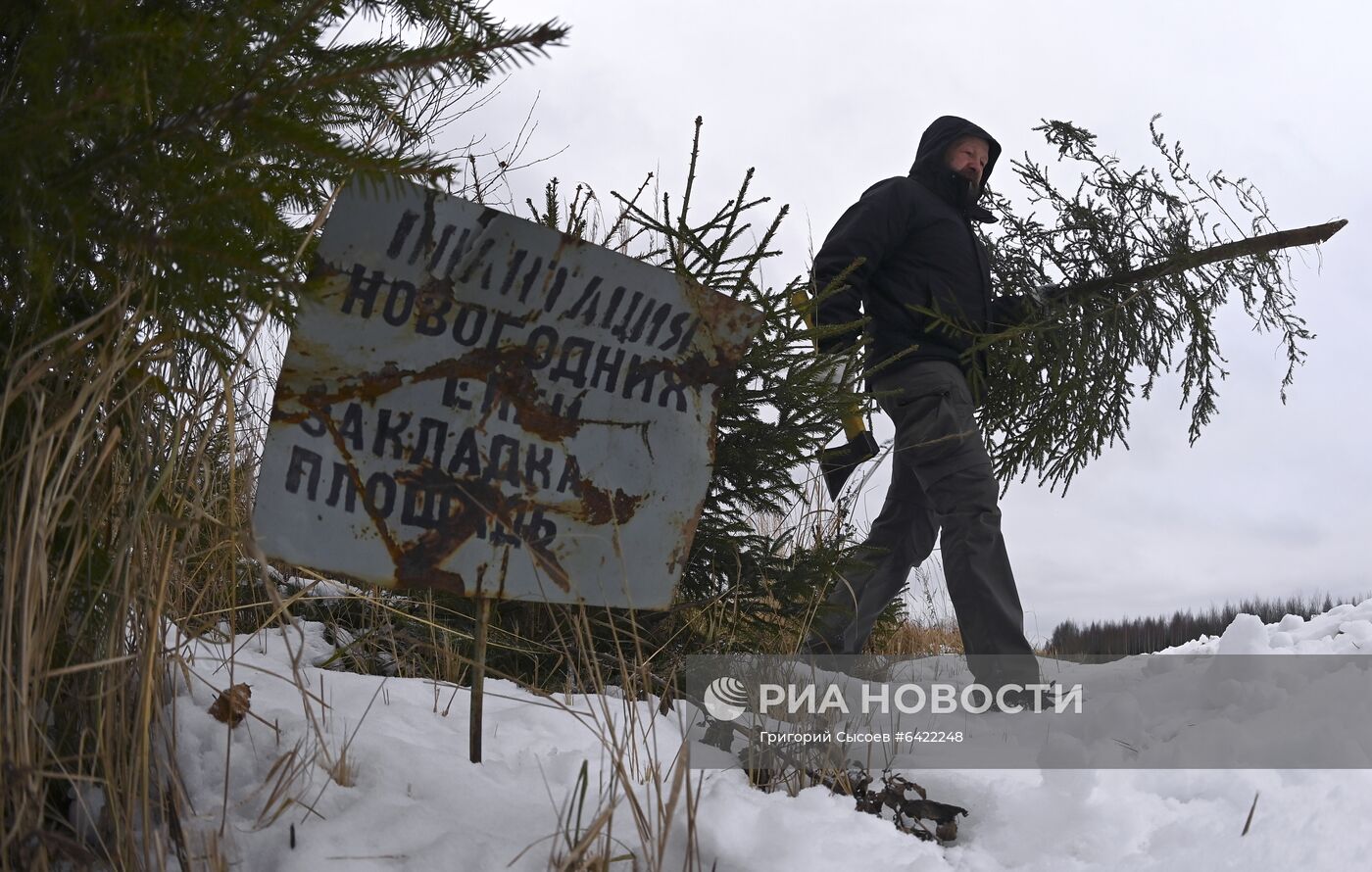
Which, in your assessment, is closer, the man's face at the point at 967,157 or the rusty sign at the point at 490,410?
the rusty sign at the point at 490,410

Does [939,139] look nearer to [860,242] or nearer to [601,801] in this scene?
[860,242]

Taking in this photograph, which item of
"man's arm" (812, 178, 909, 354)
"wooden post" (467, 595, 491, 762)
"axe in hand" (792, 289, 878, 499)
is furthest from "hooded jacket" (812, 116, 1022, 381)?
"wooden post" (467, 595, 491, 762)

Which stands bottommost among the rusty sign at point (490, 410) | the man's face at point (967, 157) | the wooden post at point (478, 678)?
the wooden post at point (478, 678)

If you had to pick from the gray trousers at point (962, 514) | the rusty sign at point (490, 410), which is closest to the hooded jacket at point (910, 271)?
the gray trousers at point (962, 514)

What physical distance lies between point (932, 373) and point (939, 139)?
3.69ft

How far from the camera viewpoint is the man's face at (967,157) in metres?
4.14

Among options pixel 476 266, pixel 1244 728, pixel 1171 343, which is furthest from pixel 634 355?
pixel 1171 343

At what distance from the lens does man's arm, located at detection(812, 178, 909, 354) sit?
363cm

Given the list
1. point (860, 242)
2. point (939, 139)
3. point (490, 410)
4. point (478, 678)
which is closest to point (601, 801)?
point (478, 678)

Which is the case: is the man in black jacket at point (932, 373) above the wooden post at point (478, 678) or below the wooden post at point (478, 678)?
above

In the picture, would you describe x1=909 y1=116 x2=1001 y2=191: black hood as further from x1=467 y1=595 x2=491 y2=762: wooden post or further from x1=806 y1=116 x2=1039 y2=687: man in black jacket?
x1=467 y1=595 x2=491 y2=762: wooden post

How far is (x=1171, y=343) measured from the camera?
13.9 feet

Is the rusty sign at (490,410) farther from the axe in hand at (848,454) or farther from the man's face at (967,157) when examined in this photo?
the man's face at (967,157)

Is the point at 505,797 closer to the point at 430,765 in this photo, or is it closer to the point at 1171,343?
the point at 430,765
